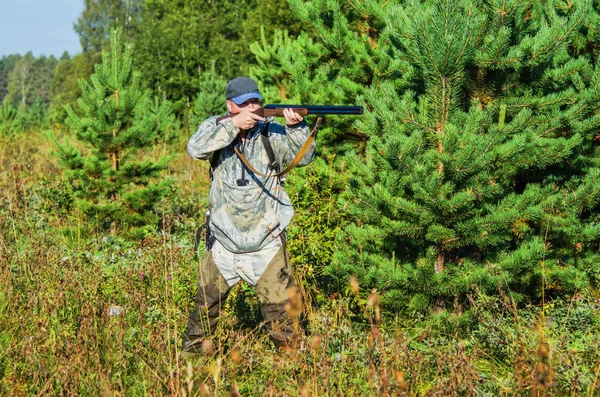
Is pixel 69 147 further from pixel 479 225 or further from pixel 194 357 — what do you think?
pixel 479 225

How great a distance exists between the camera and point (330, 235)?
5.12m

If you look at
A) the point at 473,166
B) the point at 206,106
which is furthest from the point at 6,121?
the point at 473,166

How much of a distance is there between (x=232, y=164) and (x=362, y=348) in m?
1.41

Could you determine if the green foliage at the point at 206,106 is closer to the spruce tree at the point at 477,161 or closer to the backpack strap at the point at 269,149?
the spruce tree at the point at 477,161

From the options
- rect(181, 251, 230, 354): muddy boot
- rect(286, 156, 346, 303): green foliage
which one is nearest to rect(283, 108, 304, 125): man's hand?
rect(181, 251, 230, 354): muddy boot

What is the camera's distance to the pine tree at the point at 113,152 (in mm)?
7406

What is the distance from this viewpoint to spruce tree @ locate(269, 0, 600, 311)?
403 centimetres

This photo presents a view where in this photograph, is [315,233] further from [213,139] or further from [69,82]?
[69,82]

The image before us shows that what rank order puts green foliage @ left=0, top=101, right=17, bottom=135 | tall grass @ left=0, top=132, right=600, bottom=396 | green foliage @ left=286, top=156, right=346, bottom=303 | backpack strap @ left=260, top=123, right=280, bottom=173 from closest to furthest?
tall grass @ left=0, top=132, right=600, bottom=396
backpack strap @ left=260, top=123, right=280, bottom=173
green foliage @ left=286, top=156, right=346, bottom=303
green foliage @ left=0, top=101, right=17, bottom=135

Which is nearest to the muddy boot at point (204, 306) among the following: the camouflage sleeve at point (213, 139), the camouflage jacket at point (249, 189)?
the camouflage jacket at point (249, 189)

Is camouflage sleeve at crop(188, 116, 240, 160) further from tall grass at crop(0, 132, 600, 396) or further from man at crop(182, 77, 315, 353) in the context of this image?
tall grass at crop(0, 132, 600, 396)

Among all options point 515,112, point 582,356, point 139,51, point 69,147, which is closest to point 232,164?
point 515,112

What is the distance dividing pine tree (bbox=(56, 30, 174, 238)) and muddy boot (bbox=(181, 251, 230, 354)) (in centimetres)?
337

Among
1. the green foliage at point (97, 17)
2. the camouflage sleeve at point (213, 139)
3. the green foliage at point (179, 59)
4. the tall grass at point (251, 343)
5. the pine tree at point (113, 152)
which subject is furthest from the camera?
the green foliage at point (97, 17)
